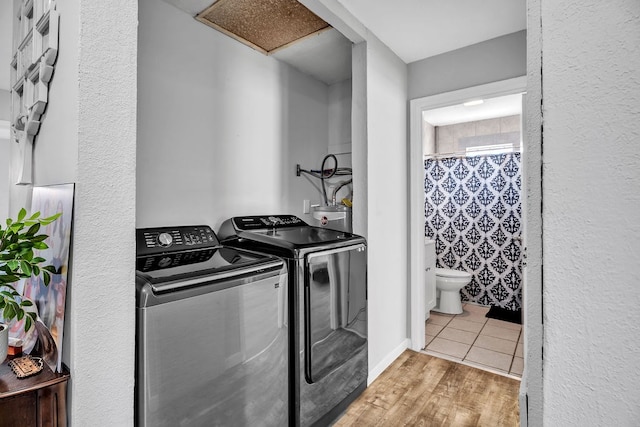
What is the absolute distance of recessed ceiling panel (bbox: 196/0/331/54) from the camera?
1.92 m

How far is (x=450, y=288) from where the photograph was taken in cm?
367

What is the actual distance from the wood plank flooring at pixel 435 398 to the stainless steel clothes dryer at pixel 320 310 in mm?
132

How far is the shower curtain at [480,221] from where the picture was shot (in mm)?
3805

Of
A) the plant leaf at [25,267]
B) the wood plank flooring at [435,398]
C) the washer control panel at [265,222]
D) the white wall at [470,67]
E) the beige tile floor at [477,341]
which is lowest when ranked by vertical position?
the wood plank flooring at [435,398]

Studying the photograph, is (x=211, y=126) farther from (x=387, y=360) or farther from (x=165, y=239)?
(x=387, y=360)

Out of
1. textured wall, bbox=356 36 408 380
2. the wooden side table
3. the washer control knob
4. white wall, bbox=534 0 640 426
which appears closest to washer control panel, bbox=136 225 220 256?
the washer control knob

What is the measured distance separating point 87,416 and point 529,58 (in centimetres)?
135

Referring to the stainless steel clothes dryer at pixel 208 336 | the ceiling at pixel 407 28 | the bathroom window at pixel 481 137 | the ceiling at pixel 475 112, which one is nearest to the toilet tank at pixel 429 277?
the bathroom window at pixel 481 137

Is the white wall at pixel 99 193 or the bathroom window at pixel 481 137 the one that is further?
the bathroom window at pixel 481 137

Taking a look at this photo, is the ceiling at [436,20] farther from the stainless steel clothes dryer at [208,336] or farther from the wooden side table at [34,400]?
the wooden side table at [34,400]

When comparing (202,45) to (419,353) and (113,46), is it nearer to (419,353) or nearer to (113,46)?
(113,46)

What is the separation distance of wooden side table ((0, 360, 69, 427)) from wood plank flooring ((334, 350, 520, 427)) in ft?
4.94

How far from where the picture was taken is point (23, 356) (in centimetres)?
99

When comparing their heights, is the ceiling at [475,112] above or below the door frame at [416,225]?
above
